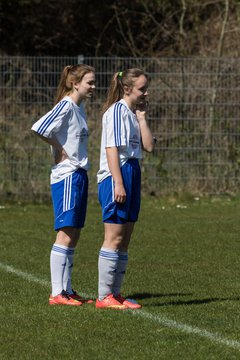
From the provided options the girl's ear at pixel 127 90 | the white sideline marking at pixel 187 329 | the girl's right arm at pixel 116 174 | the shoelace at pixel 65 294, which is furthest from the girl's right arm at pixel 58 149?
the white sideline marking at pixel 187 329

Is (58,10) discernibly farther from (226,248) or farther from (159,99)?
(226,248)

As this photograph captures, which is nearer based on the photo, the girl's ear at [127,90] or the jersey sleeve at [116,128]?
the jersey sleeve at [116,128]

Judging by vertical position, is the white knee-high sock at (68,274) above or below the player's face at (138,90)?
below

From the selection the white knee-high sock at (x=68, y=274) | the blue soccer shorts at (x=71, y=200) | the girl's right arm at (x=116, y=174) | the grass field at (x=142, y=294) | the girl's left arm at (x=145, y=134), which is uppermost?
the girl's left arm at (x=145, y=134)

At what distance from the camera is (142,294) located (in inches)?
356

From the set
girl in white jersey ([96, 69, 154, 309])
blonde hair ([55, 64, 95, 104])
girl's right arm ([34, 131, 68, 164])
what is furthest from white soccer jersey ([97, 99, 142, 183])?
blonde hair ([55, 64, 95, 104])

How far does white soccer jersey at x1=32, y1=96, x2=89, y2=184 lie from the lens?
855cm

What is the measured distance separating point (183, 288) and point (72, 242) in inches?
50.2

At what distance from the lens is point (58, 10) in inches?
1069

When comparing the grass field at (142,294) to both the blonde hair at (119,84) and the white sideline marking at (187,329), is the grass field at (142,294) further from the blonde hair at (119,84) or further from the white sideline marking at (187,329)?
the blonde hair at (119,84)

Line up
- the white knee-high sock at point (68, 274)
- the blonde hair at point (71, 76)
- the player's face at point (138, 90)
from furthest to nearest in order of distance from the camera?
the blonde hair at point (71, 76)
the white knee-high sock at point (68, 274)
the player's face at point (138, 90)

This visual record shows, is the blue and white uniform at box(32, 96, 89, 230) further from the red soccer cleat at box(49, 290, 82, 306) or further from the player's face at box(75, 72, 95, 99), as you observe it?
the red soccer cleat at box(49, 290, 82, 306)

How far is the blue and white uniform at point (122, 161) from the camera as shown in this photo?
8148mm

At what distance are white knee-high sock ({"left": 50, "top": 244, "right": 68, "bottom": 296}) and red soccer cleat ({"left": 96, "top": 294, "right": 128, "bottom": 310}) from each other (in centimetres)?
44
